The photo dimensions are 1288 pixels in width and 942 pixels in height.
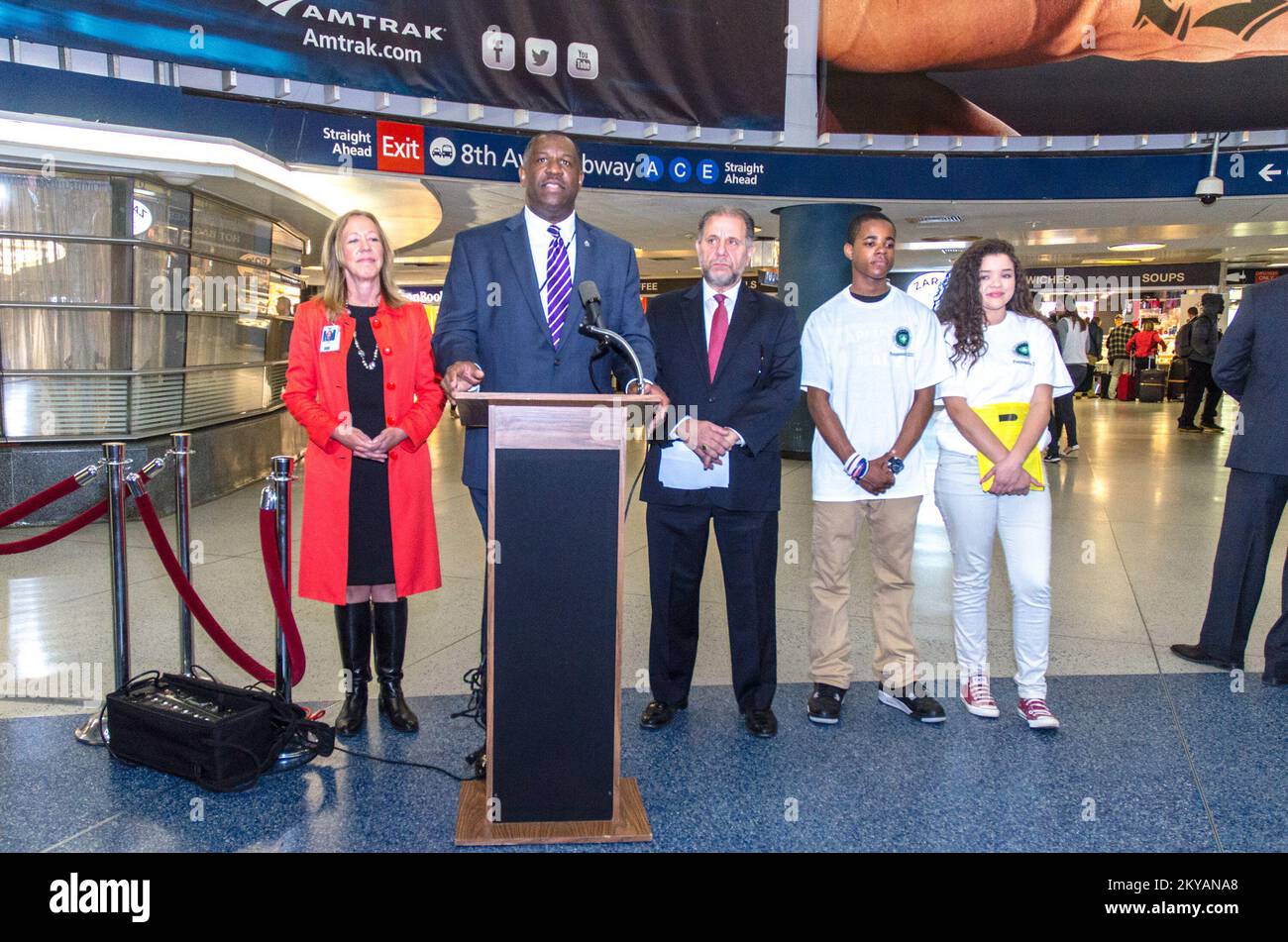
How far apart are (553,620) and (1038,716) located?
1906 mm

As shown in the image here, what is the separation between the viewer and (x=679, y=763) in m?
3.05

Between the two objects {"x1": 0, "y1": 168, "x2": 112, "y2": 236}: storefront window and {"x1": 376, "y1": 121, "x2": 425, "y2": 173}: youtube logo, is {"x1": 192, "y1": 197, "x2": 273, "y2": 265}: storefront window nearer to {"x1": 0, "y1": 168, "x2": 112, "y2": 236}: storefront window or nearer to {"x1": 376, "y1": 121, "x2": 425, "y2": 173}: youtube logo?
{"x1": 0, "y1": 168, "x2": 112, "y2": 236}: storefront window

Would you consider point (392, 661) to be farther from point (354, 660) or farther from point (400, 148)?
point (400, 148)

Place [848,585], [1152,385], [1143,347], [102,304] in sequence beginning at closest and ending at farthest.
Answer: [848,585]
[102,304]
[1143,347]
[1152,385]

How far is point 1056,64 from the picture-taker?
804 centimetres

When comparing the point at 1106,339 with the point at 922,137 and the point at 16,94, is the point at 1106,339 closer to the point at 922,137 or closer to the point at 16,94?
the point at 922,137

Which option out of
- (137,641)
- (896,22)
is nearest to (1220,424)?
(896,22)

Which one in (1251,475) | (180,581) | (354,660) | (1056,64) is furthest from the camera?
(1056,64)

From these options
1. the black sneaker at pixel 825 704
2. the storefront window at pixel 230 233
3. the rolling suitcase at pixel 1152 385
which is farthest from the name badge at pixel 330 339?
the rolling suitcase at pixel 1152 385

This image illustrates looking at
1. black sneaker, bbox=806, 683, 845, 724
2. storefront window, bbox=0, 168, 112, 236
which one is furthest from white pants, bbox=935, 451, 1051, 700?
storefront window, bbox=0, 168, 112, 236

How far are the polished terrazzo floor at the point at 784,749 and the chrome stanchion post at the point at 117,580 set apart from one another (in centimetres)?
8

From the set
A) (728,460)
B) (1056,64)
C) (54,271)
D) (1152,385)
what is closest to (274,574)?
(728,460)

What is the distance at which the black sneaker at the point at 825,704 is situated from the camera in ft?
11.1
